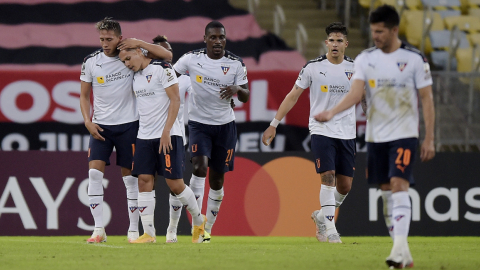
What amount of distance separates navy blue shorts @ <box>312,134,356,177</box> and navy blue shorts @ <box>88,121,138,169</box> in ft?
7.11

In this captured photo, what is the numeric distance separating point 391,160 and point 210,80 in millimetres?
3480

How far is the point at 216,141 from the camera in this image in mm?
9258

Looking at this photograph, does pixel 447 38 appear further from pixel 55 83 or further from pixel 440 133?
pixel 55 83

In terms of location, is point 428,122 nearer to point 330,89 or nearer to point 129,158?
point 330,89

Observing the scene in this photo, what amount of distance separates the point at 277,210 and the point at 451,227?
8.69ft

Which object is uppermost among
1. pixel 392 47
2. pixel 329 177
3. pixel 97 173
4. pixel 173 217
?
pixel 392 47

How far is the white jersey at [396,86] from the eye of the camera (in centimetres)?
622

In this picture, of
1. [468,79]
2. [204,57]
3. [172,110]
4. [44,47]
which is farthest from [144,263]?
[44,47]

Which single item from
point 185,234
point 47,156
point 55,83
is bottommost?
point 185,234

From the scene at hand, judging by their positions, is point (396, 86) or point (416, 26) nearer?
point (396, 86)

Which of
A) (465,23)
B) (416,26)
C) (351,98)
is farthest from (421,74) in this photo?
(465,23)

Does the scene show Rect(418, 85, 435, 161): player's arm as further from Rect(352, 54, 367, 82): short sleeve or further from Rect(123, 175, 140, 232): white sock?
Rect(123, 175, 140, 232): white sock

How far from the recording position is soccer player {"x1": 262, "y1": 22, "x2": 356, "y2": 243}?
8914 mm

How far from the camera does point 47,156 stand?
37.0ft
